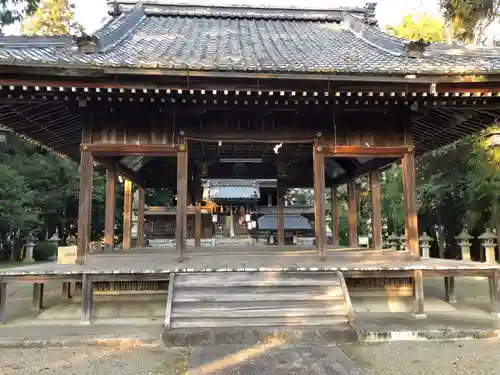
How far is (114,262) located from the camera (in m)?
7.73

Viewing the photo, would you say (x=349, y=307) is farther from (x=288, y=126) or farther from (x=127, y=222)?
(x=127, y=222)

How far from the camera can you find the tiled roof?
6578 mm

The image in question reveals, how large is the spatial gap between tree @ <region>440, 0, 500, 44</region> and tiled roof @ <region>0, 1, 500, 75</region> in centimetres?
752

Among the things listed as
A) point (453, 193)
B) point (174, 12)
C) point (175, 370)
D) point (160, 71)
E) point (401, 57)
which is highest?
point (174, 12)

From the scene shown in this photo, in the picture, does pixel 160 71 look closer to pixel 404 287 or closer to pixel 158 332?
pixel 158 332

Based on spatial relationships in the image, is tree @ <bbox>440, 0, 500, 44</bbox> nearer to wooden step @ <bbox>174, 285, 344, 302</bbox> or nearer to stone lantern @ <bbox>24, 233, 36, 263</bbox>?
wooden step @ <bbox>174, 285, 344, 302</bbox>

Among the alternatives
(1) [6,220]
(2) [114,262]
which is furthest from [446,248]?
(1) [6,220]

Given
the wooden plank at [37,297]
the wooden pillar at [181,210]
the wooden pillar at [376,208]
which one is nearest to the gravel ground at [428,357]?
the wooden pillar at [181,210]

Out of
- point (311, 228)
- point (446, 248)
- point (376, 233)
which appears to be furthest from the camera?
point (311, 228)

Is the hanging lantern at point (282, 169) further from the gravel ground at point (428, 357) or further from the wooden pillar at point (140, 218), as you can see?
the gravel ground at point (428, 357)

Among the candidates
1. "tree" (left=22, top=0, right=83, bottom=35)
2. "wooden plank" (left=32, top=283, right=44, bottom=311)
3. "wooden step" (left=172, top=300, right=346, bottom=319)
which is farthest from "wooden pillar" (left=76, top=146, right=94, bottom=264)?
"tree" (left=22, top=0, right=83, bottom=35)

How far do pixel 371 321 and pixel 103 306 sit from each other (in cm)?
479

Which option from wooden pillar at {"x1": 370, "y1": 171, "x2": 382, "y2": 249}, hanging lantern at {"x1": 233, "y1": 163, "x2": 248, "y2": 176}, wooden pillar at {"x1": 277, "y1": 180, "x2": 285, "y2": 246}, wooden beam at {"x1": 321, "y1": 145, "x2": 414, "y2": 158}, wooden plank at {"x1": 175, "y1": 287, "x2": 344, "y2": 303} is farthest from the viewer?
wooden pillar at {"x1": 277, "y1": 180, "x2": 285, "y2": 246}

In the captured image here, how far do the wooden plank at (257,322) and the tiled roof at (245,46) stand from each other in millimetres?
3897
